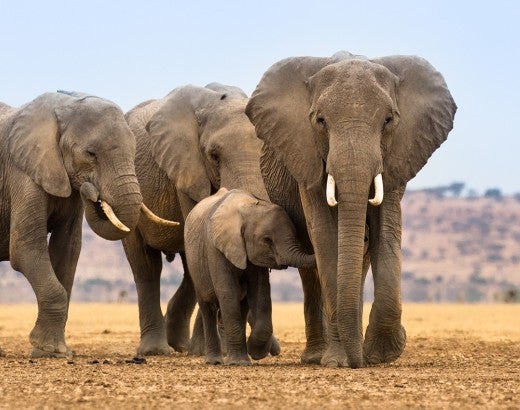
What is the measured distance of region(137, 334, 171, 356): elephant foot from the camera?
15570 millimetres

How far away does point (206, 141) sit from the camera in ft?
49.1

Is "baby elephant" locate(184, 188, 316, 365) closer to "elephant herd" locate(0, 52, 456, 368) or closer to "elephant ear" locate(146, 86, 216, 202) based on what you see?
"elephant herd" locate(0, 52, 456, 368)

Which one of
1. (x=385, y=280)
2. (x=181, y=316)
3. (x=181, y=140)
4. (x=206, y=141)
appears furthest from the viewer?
(x=181, y=316)

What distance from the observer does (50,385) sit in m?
9.62

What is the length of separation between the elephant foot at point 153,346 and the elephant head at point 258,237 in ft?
12.2

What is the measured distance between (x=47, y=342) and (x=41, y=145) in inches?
68.0

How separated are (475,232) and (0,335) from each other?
269 ft

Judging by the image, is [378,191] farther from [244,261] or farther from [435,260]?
[435,260]

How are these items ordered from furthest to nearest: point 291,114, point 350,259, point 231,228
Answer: point 231,228 < point 291,114 < point 350,259

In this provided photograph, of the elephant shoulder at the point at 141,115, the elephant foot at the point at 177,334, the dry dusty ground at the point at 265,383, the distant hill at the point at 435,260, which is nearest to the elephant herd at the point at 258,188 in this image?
the dry dusty ground at the point at 265,383

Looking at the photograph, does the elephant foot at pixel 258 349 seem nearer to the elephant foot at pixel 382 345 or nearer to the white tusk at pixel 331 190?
the elephant foot at pixel 382 345

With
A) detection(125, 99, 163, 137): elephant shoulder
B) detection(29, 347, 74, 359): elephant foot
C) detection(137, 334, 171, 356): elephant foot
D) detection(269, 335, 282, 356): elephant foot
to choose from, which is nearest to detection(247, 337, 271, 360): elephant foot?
detection(29, 347, 74, 359): elephant foot

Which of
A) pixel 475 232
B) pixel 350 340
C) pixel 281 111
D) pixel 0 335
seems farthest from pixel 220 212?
pixel 475 232

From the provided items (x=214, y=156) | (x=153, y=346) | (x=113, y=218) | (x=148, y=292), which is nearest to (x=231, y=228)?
(x=113, y=218)
